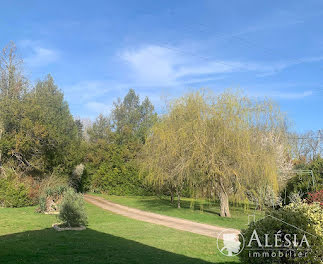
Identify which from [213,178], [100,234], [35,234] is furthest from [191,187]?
[35,234]

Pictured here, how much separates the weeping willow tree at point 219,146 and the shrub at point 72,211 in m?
5.42

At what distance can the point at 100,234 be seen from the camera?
9.20 metres

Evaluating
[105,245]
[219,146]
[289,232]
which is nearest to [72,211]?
[105,245]

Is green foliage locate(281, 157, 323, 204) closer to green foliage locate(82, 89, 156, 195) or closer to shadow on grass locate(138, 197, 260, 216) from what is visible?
shadow on grass locate(138, 197, 260, 216)

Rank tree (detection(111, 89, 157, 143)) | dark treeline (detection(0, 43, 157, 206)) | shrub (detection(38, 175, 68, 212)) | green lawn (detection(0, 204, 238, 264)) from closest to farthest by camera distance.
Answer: green lawn (detection(0, 204, 238, 264)), shrub (detection(38, 175, 68, 212)), dark treeline (detection(0, 43, 157, 206)), tree (detection(111, 89, 157, 143))

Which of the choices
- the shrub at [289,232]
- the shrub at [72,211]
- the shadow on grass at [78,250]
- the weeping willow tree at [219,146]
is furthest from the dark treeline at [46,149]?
the shrub at [289,232]

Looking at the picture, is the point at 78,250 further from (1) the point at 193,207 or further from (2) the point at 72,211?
(1) the point at 193,207

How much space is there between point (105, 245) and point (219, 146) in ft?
26.0

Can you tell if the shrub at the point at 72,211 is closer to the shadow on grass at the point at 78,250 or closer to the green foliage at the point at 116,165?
the shadow on grass at the point at 78,250

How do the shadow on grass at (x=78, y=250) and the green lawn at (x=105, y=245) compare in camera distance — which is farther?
the green lawn at (x=105, y=245)

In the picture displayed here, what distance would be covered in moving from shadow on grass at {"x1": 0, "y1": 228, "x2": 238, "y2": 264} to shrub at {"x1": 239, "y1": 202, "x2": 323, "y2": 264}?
182 centimetres

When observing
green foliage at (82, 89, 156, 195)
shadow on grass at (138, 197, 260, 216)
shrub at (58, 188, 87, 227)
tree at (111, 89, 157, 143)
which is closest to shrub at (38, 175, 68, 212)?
shrub at (58, 188, 87, 227)

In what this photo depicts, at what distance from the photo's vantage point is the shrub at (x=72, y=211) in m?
9.95

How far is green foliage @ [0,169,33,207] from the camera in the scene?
58.1ft
